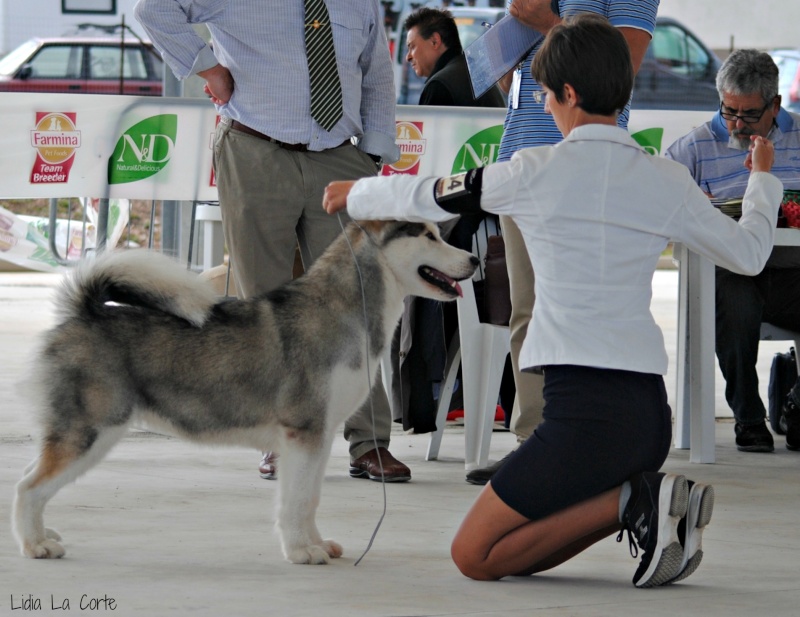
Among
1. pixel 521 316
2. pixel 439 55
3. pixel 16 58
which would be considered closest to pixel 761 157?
pixel 521 316

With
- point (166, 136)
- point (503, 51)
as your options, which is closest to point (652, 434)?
point (503, 51)

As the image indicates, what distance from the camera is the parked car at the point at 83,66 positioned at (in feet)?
52.0

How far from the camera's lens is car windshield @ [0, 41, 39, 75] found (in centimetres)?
1591

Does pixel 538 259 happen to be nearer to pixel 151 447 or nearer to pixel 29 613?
pixel 29 613

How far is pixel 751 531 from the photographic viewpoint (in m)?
4.05

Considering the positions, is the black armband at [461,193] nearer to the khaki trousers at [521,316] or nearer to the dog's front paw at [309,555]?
the dog's front paw at [309,555]

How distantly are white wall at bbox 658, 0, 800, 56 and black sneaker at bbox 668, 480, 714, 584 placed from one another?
19570 millimetres

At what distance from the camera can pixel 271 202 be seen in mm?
4648

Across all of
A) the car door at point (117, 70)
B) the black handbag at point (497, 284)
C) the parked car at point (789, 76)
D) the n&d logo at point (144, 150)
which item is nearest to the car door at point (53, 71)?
the car door at point (117, 70)

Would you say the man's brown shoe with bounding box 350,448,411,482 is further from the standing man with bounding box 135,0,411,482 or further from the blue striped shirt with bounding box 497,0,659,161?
the blue striped shirt with bounding box 497,0,659,161

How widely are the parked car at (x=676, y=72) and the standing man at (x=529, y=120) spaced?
550 inches

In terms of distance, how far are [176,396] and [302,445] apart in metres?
0.39

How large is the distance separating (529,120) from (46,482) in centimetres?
218

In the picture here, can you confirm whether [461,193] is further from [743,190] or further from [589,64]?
[743,190]
